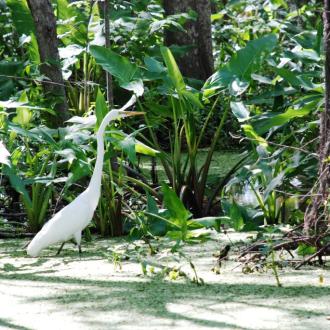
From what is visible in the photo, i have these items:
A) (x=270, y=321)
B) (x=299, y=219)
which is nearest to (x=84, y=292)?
(x=270, y=321)

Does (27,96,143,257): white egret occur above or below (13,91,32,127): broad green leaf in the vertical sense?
below

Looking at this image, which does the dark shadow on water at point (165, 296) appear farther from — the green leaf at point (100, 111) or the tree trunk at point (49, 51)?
the tree trunk at point (49, 51)

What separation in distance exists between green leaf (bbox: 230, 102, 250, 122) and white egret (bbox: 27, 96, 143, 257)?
777 mm

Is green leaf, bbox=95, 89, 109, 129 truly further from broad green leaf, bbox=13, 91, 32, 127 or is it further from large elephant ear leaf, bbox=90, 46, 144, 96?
broad green leaf, bbox=13, 91, 32, 127

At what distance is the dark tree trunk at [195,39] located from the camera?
8.55 m

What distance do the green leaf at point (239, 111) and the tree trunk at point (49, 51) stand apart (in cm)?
115

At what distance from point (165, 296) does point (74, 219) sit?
3.45 ft

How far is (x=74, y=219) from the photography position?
4.38 meters

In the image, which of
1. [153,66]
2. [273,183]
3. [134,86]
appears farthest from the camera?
[153,66]

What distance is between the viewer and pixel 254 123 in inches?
195

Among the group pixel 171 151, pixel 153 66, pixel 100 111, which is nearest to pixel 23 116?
pixel 100 111

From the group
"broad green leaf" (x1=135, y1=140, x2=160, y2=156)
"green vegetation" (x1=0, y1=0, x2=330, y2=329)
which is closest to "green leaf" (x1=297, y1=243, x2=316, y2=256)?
"green vegetation" (x1=0, y1=0, x2=330, y2=329)

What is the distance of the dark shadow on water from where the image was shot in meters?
3.23

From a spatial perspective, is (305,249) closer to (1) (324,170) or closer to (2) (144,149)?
(1) (324,170)
